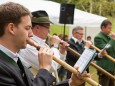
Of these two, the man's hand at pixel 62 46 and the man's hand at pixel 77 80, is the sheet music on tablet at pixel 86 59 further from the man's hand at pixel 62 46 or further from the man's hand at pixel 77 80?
the man's hand at pixel 62 46

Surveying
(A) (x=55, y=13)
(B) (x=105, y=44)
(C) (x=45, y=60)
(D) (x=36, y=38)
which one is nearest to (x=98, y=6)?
(A) (x=55, y=13)

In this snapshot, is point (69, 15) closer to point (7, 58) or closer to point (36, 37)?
point (36, 37)

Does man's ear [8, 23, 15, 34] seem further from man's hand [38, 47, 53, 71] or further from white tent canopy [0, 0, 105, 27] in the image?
white tent canopy [0, 0, 105, 27]

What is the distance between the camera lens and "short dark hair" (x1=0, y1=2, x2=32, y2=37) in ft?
8.00

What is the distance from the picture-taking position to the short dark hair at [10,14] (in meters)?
2.44

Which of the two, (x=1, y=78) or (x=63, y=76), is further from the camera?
(x=63, y=76)

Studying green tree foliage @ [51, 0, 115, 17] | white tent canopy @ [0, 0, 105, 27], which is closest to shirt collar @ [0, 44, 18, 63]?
white tent canopy @ [0, 0, 105, 27]

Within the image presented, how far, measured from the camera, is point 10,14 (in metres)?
2.44

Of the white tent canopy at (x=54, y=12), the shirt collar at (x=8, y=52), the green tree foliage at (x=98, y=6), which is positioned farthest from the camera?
the green tree foliage at (x=98, y=6)

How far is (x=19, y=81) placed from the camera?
243 cm

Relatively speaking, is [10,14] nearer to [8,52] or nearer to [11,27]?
[11,27]

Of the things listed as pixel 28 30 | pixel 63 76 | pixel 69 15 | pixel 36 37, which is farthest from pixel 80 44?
pixel 28 30

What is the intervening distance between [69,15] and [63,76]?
1917mm

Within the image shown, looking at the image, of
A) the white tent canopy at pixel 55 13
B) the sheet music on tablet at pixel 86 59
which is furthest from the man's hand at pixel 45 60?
the white tent canopy at pixel 55 13
